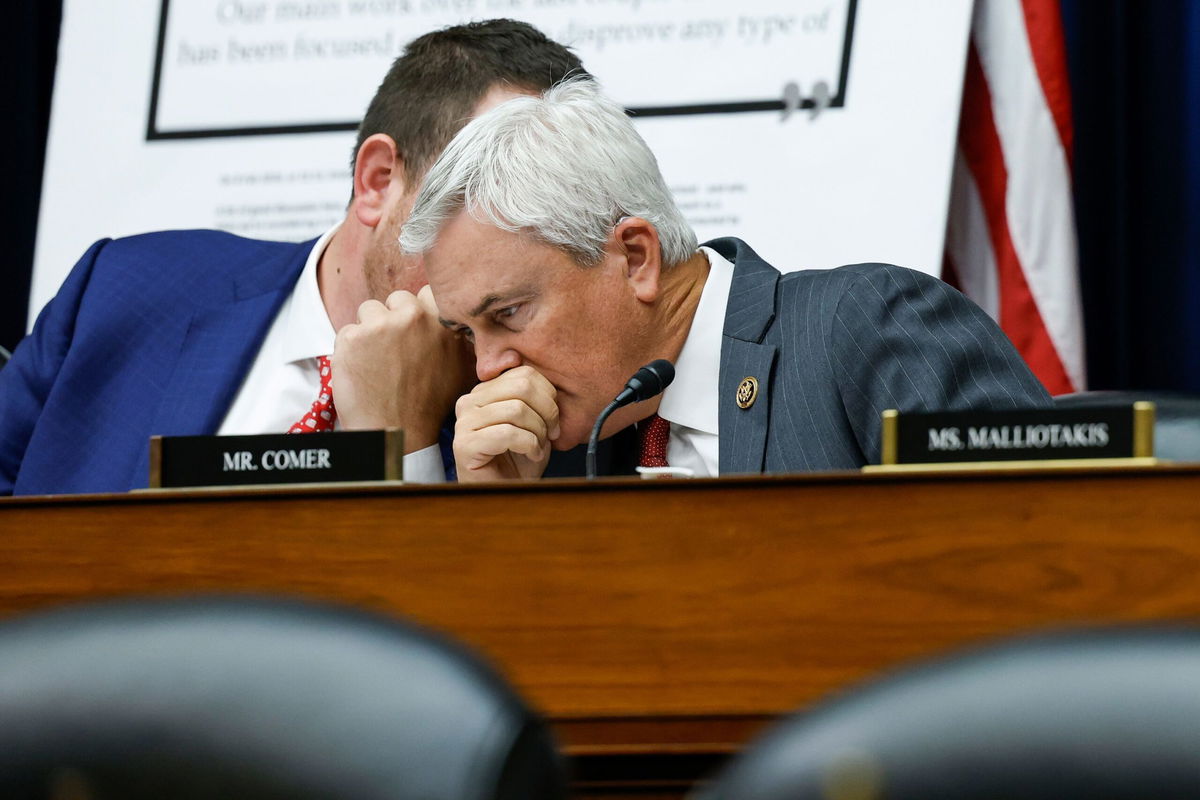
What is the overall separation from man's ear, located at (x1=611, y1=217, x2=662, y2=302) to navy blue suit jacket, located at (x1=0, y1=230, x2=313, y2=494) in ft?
2.23

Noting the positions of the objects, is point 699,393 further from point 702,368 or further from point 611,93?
point 611,93

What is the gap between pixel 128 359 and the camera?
2404mm

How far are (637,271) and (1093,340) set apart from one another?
128 centimetres

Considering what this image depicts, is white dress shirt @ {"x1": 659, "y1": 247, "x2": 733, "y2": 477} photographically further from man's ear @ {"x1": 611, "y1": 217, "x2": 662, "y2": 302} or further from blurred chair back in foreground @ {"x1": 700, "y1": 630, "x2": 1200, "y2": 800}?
blurred chair back in foreground @ {"x1": 700, "y1": 630, "x2": 1200, "y2": 800}

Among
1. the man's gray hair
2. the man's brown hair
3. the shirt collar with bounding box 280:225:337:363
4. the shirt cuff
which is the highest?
the man's brown hair

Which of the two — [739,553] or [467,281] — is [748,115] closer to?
[467,281]

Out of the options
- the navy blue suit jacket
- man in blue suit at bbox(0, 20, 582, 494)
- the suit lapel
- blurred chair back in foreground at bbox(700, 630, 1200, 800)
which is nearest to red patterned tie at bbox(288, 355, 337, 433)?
man in blue suit at bbox(0, 20, 582, 494)

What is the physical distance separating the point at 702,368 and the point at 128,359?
0.93 metres

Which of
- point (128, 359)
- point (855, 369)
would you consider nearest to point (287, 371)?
point (128, 359)

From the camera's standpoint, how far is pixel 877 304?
1887mm

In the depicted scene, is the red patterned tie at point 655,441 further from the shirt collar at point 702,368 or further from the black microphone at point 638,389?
the black microphone at point 638,389

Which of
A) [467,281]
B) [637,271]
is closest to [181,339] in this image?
[467,281]

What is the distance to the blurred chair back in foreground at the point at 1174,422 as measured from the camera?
5.89 ft

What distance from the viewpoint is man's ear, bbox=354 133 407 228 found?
2443mm
